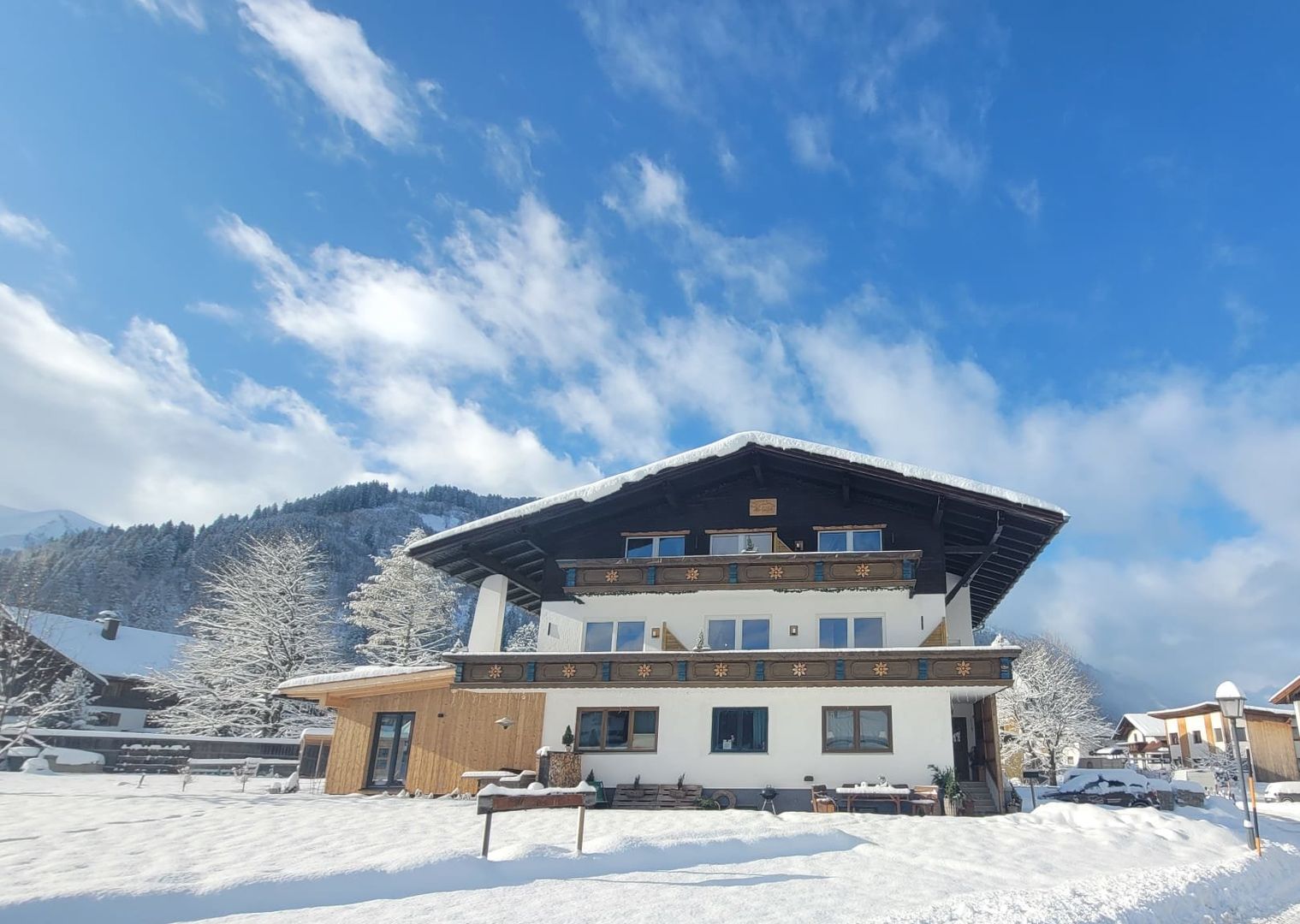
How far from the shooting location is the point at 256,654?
36375mm

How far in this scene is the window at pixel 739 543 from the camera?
946 inches

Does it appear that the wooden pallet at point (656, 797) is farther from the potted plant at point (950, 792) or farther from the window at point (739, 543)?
the window at point (739, 543)

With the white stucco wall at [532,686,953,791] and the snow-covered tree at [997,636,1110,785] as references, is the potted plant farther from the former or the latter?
the snow-covered tree at [997,636,1110,785]

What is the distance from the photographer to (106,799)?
1731 cm

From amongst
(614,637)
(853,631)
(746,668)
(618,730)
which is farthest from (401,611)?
(853,631)

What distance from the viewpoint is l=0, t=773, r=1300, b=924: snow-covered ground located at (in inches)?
337

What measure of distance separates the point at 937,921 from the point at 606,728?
14.5 m

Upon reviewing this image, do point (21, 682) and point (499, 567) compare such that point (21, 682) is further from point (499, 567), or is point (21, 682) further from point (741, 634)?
point (741, 634)

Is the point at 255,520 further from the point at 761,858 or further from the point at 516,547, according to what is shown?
the point at 761,858

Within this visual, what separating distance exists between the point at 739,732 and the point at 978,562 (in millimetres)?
8148

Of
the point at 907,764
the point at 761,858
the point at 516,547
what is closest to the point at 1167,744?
the point at 907,764

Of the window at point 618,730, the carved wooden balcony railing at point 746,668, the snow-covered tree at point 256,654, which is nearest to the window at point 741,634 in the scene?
the carved wooden balcony railing at point 746,668

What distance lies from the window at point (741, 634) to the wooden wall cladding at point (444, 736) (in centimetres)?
499

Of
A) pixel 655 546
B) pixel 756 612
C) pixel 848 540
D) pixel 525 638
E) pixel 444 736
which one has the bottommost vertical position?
pixel 444 736
